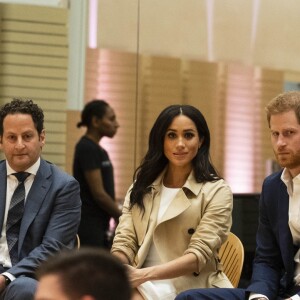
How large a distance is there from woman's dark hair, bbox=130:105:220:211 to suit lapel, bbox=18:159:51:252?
453mm

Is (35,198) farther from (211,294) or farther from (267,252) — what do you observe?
(267,252)

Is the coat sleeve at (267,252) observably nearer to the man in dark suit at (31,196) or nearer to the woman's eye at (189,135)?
the woman's eye at (189,135)

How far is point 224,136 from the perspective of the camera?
288 inches

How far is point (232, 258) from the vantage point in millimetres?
4762

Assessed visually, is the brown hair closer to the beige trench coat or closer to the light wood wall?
the beige trench coat

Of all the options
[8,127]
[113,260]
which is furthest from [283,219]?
[113,260]

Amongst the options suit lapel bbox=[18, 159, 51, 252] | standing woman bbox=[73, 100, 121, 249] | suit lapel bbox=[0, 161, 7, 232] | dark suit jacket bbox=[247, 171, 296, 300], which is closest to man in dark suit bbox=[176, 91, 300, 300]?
dark suit jacket bbox=[247, 171, 296, 300]

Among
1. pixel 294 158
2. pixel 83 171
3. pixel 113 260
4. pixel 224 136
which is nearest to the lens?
pixel 113 260

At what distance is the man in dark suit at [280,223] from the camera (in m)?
4.04

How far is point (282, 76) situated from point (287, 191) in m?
3.44

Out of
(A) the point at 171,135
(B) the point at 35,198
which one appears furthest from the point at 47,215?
(A) the point at 171,135

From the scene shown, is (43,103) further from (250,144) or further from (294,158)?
(294,158)

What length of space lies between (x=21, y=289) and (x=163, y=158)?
104cm

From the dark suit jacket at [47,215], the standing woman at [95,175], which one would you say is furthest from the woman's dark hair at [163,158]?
the standing woman at [95,175]
